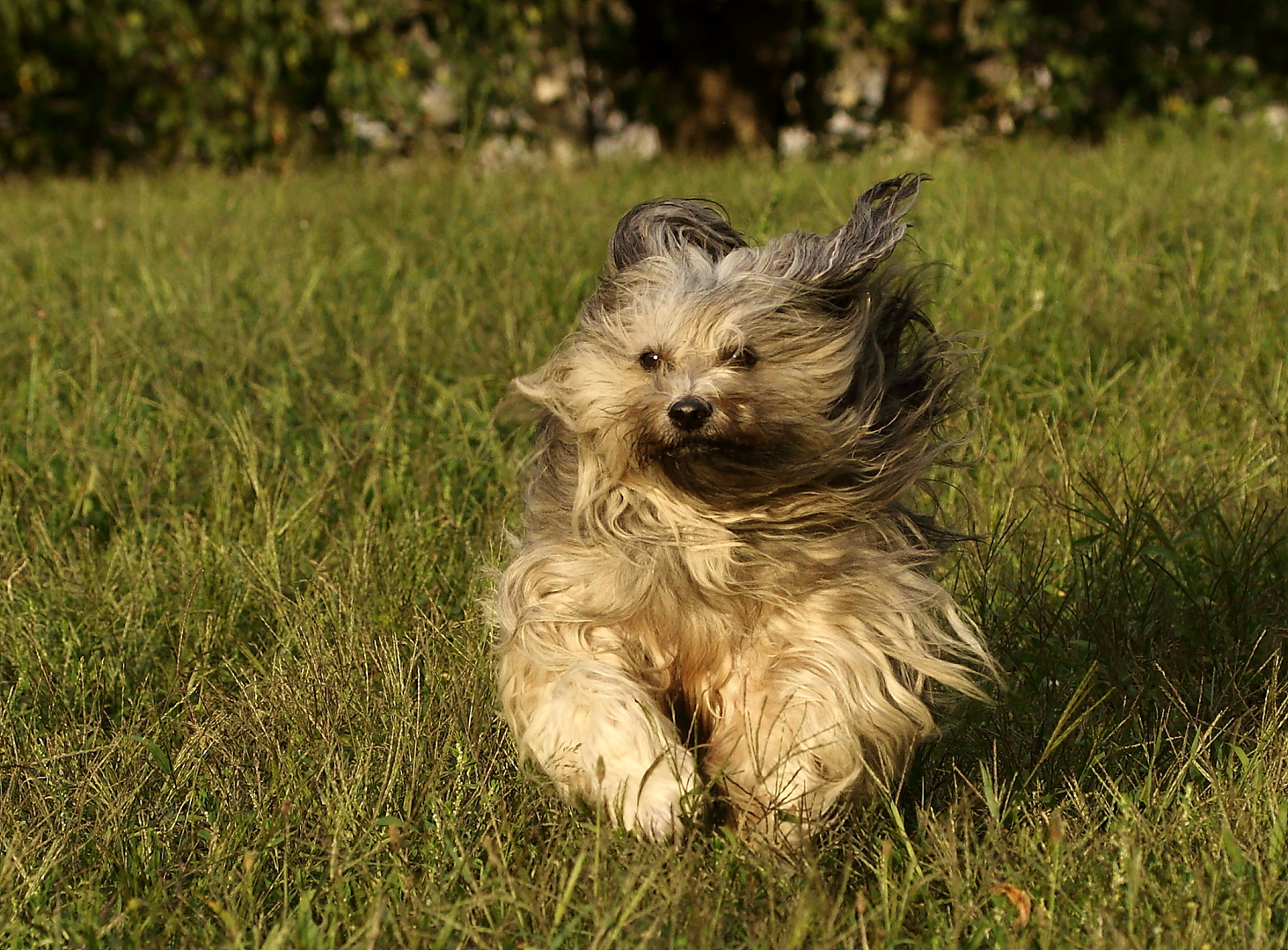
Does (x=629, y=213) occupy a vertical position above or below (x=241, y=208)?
above

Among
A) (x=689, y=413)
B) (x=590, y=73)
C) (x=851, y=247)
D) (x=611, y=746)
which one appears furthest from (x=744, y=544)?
(x=590, y=73)

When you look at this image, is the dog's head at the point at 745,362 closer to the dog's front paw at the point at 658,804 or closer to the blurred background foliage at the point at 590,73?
the dog's front paw at the point at 658,804

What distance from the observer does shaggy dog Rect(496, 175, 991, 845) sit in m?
2.92

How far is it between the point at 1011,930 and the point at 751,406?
960 millimetres

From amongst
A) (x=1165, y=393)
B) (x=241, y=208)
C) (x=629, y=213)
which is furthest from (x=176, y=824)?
(x=241, y=208)

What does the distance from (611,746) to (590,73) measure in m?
8.34

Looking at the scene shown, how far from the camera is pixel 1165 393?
5160 mm

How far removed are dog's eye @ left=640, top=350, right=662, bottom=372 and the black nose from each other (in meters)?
0.18

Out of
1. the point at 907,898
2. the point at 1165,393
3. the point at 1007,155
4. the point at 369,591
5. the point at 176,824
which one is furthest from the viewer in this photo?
the point at 1007,155

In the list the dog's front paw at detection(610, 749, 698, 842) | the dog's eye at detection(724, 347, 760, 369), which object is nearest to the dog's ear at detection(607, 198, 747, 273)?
the dog's eye at detection(724, 347, 760, 369)

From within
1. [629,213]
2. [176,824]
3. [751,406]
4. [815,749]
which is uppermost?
[629,213]

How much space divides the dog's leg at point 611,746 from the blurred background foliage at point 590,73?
6.43 metres

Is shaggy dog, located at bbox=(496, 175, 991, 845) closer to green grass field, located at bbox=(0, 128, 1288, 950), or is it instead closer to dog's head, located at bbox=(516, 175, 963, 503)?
dog's head, located at bbox=(516, 175, 963, 503)

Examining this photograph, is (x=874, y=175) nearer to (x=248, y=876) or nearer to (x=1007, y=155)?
(x=1007, y=155)
